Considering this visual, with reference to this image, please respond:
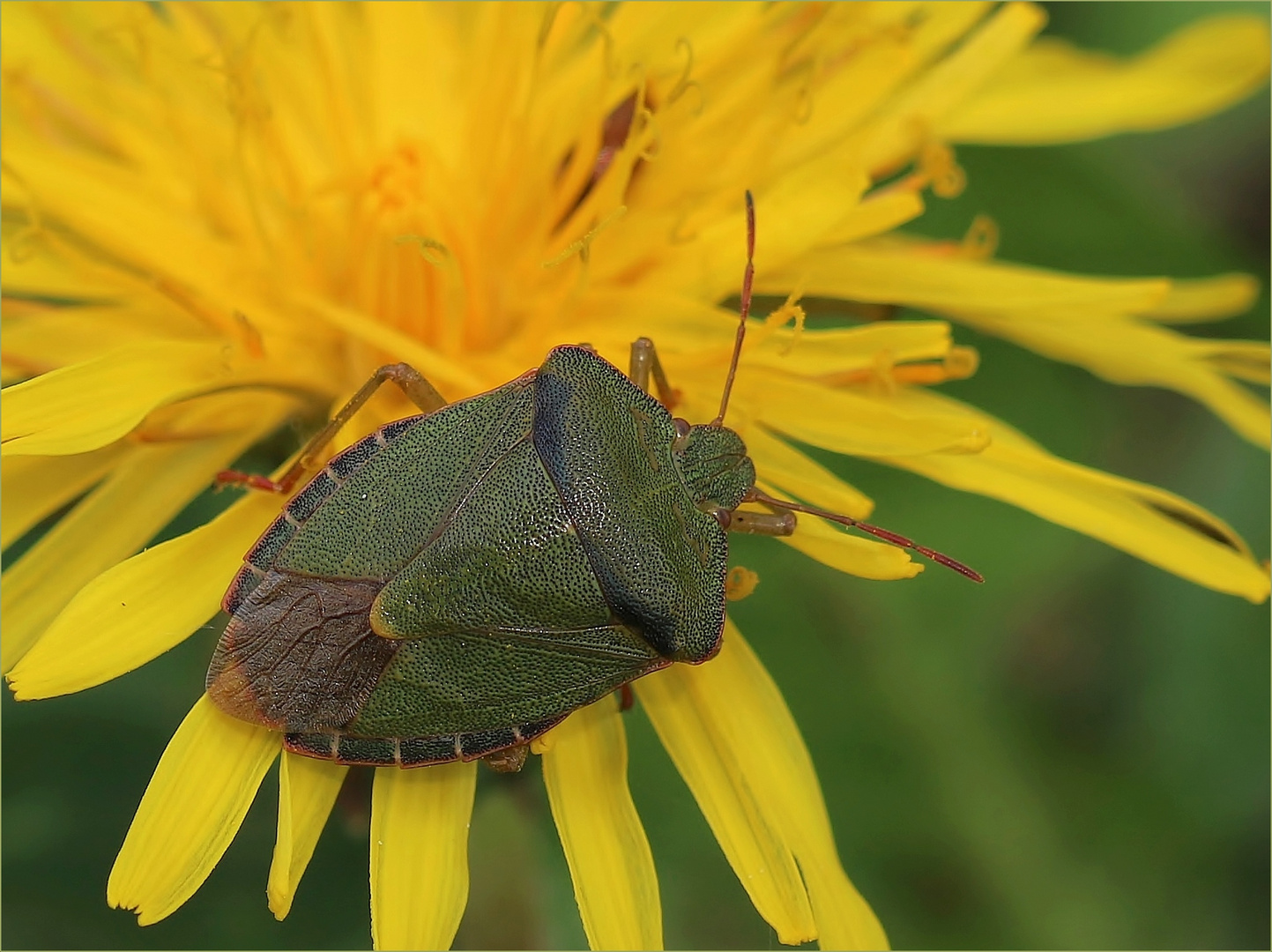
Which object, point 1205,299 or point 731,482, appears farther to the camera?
point 1205,299

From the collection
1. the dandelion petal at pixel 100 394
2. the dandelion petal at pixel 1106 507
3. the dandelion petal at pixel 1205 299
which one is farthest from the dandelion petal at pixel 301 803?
the dandelion petal at pixel 1205 299

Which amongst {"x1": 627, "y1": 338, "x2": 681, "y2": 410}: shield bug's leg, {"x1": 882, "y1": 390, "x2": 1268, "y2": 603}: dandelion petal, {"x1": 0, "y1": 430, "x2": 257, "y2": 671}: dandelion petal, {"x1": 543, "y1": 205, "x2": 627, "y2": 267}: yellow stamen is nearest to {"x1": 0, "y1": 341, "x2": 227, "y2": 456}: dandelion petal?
{"x1": 0, "y1": 430, "x2": 257, "y2": 671}: dandelion petal

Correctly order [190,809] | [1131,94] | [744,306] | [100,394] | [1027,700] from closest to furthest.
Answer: [190,809], [100,394], [744,306], [1131,94], [1027,700]

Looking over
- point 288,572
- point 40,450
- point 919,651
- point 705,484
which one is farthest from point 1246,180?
point 40,450

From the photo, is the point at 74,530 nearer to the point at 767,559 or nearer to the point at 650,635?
the point at 650,635

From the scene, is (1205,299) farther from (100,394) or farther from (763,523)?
(100,394)

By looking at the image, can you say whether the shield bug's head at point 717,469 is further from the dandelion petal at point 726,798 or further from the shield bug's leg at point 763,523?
the dandelion petal at point 726,798

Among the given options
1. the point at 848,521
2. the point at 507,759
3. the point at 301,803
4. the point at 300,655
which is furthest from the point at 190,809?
the point at 848,521
